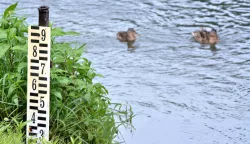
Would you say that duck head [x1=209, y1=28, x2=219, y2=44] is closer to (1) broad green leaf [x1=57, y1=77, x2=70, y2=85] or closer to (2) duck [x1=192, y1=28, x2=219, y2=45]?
(2) duck [x1=192, y1=28, x2=219, y2=45]

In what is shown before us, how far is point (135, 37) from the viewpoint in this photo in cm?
1280

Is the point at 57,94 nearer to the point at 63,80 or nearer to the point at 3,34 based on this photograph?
the point at 63,80

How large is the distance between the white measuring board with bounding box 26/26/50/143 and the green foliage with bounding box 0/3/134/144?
0.27 meters

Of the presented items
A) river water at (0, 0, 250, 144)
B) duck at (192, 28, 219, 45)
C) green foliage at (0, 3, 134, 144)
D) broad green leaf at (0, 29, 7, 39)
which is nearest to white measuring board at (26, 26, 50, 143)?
green foliage at (0, 3, 134, 144)

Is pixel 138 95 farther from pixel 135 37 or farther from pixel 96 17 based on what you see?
pixel 96 17

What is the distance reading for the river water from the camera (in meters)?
8.87

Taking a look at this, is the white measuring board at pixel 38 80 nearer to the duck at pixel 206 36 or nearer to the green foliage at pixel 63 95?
the green foliage at pixel 63 95

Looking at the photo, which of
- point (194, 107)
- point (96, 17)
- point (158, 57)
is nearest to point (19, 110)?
point (194, 107)

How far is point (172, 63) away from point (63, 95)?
18.5 ft

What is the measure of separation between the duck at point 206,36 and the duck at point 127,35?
1152 mm

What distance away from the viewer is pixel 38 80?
552 cm

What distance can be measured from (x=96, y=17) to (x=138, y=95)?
4438 millimetres

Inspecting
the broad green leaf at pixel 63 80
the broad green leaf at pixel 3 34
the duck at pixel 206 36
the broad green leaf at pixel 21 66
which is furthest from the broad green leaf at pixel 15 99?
the duck at pixel 206 36

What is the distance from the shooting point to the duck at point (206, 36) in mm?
12523
